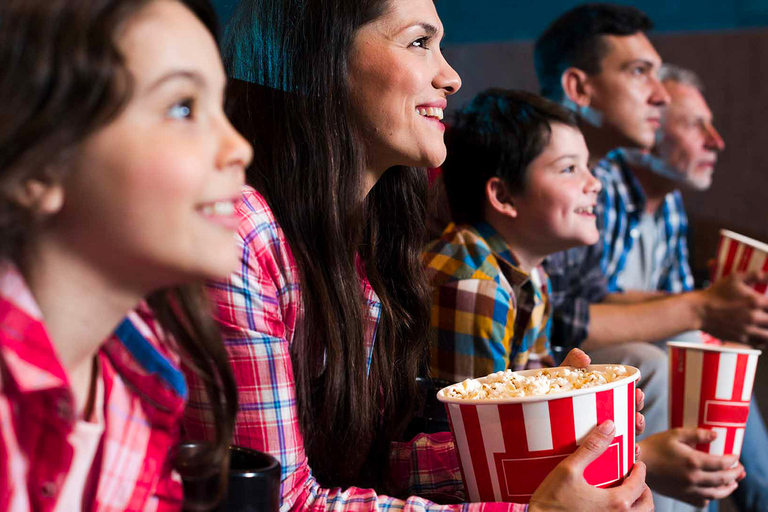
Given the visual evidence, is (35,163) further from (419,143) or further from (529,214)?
(529,214)

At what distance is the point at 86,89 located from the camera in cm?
66

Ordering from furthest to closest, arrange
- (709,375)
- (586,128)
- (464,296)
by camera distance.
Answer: (586,128), (464,296), (709,375)

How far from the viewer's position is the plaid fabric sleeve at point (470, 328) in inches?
62.0

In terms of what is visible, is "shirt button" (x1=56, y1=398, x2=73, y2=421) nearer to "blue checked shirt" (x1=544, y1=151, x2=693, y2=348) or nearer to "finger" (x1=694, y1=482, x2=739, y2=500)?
"finger" (x1=694, y1=482, x2=739, y2=500)

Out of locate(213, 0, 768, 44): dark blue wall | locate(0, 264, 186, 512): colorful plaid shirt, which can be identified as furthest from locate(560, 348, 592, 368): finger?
locate(213, 0, 768, 44): dark blue wall

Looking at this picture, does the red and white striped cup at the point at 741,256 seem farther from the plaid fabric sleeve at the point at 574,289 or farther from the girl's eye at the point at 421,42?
the girl's eye at the point at 421,42

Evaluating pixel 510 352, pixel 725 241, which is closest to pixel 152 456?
pixel 510 352

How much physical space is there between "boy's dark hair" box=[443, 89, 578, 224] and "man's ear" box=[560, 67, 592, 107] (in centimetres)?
76

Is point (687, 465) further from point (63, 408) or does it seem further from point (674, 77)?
point (674, 77)

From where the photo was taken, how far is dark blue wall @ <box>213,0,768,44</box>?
128 inches

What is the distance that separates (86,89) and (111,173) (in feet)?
0.22

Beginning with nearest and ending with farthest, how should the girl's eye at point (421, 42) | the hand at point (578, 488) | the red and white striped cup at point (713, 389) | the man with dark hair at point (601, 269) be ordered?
the hand at point (578, 488) → the girl's eye at point (421, 42) → the red and white striped cup at point (713, 389) → the man with dark hair at point (601, 269)

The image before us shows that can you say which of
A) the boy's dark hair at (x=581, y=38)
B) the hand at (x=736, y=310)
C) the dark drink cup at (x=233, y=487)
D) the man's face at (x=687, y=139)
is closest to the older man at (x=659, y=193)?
the man's face at (x=687, y=139)

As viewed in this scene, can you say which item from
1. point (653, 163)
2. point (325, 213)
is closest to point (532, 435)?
point (325, 213)
